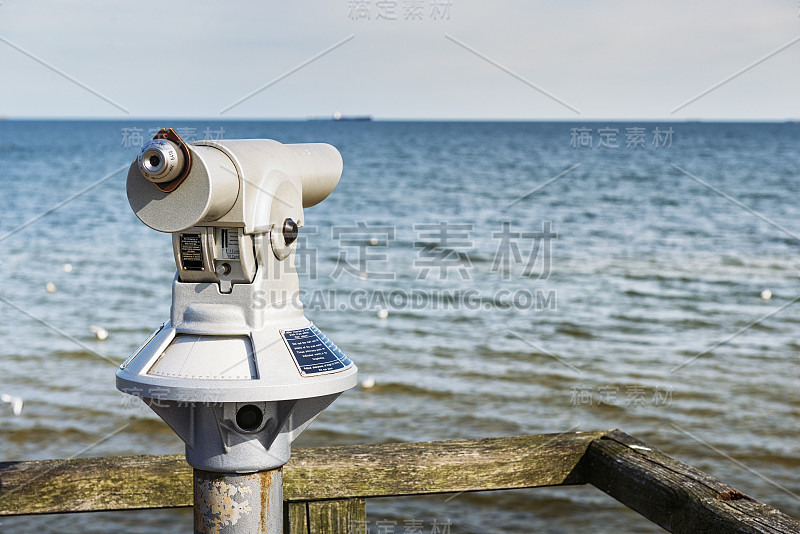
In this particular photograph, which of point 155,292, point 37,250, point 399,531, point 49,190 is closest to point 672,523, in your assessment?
point 399,531

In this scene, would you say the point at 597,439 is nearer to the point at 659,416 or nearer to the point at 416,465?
the point at 416,465

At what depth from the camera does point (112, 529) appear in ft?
16.3

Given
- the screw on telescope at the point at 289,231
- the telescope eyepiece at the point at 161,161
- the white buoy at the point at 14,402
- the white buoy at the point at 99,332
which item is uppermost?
the telescope eyepiece at the point at 161,161

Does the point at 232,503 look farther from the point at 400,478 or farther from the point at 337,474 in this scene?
the point at 400,478

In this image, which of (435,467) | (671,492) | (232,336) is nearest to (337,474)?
(435,467)

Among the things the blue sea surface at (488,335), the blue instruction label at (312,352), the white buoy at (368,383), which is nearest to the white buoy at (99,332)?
the blue sea surface at (488,335)

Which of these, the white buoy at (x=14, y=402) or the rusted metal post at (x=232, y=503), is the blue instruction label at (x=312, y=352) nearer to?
the rusted metal post at (x=232, y=503)

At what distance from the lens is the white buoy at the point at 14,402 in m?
6.70

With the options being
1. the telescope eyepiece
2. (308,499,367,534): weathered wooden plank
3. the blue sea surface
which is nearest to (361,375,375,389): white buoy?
the blue sea surface

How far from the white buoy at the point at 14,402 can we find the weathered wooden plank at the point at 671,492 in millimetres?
5556

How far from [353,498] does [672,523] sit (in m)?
0.80

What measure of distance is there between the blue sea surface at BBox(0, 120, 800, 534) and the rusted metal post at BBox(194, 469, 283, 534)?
25.7 inches

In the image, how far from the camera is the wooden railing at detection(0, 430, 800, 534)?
210cm

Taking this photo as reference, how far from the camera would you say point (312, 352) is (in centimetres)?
184
